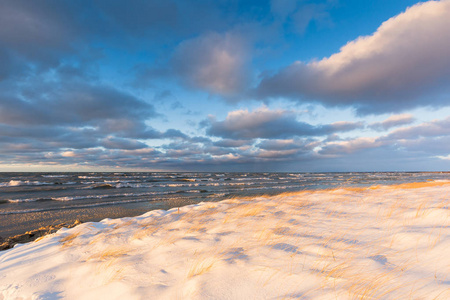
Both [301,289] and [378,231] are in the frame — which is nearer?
[301,289]

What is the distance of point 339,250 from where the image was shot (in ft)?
10.1

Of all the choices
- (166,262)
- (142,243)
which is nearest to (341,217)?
(166,262)

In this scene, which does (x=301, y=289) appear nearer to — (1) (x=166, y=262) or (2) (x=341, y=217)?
(1) (x=166, y=262)

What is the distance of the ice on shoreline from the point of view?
223 cm

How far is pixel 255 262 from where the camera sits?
2871 millimetres

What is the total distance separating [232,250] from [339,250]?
1.62 metres

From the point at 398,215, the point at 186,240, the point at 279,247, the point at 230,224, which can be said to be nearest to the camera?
the point at 279,247

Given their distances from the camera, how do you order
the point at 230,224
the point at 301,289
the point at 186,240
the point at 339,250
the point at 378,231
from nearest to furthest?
the point at 301,289, the point at 339,250, the point at 378,231, the point at 186,240, the point at 230,224

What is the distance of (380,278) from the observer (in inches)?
87.7

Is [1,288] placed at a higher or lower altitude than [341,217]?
lower

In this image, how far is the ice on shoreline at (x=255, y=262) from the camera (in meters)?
2.23

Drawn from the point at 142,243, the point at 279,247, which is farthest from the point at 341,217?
the point at 142,243

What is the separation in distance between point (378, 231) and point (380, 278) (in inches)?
75.0

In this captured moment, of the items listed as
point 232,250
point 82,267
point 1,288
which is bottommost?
point 1,288
